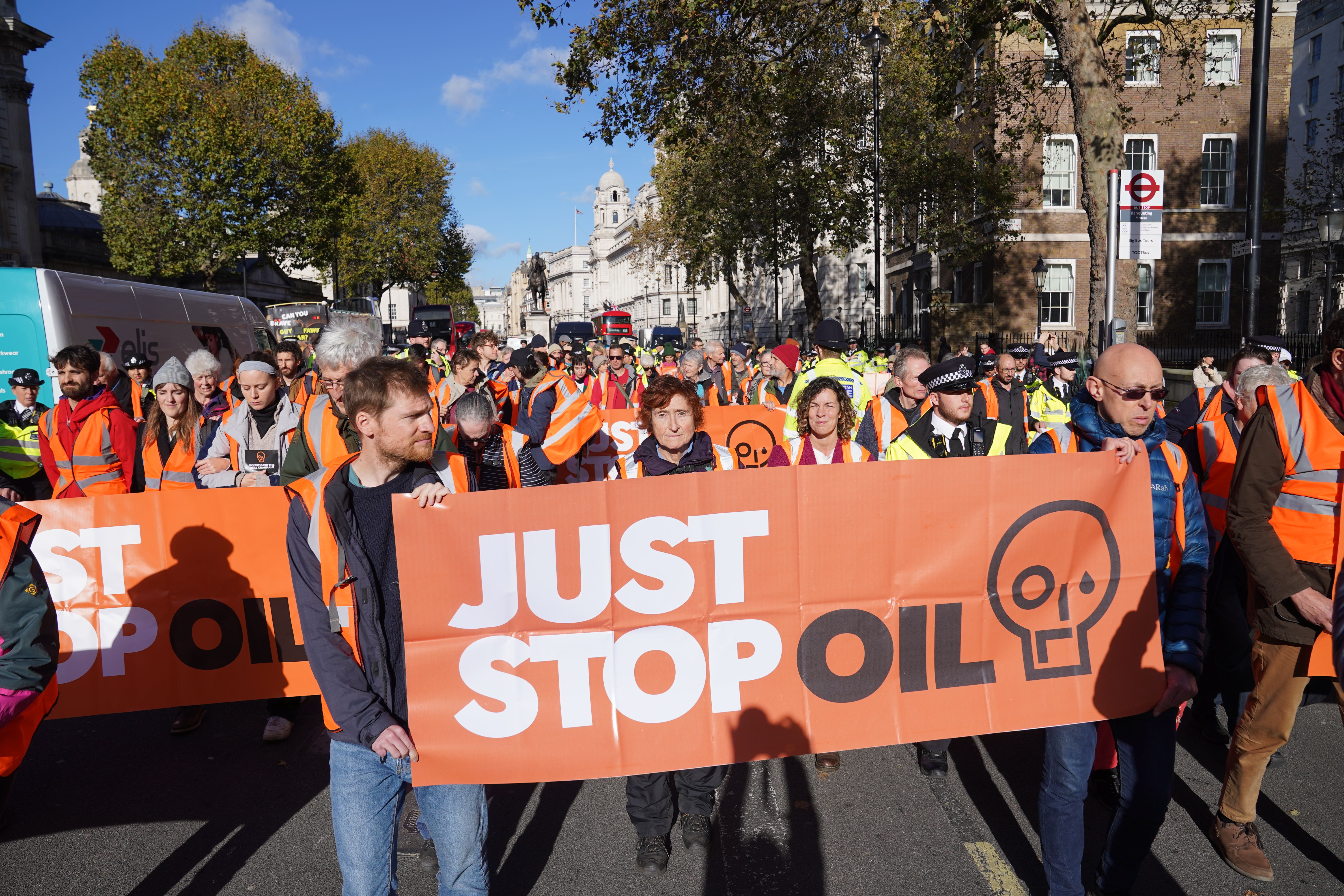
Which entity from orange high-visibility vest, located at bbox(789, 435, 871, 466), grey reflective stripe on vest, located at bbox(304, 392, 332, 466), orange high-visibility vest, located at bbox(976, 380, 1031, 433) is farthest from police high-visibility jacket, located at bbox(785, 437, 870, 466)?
orange high-visibility vest, located at bbox(976, 380, 1031, 433)

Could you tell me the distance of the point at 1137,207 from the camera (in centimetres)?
864

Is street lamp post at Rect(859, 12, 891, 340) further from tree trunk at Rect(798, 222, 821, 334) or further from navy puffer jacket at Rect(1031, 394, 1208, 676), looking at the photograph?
navy puffer jacket at Rect(1031, 394, 1208, 676)

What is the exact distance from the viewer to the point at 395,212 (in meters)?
53.0

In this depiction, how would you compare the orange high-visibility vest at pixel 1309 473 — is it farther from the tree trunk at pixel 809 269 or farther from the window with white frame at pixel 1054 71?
the tree trunk at pixel 809 269

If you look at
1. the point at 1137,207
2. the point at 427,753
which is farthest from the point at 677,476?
the point at 1137,207

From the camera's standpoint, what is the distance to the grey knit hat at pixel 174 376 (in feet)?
18.5

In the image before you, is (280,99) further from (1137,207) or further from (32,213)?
(1137,207)

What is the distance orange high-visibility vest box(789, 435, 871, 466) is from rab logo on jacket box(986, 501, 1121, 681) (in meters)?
1.22

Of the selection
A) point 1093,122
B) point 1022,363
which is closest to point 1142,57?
point 1093,122

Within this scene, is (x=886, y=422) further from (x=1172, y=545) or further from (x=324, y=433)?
(x=324, y=433)

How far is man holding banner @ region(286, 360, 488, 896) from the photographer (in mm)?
2424

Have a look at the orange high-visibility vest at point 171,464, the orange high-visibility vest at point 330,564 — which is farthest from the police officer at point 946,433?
the orange high-visibility vest at point 171,464

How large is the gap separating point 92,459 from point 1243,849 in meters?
6.65

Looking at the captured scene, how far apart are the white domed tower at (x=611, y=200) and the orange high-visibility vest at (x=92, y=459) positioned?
520ft
